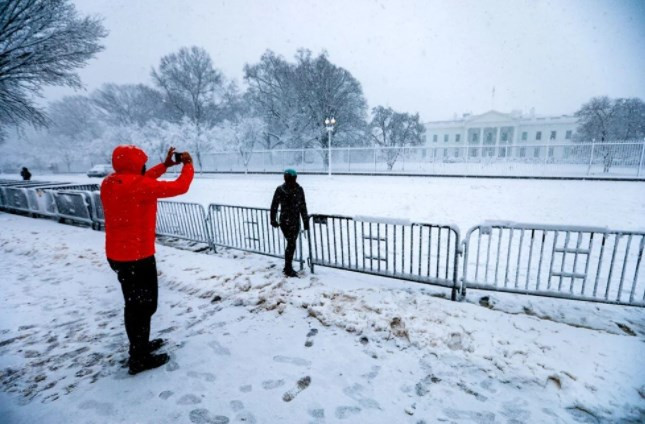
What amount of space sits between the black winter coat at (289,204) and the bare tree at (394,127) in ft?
115

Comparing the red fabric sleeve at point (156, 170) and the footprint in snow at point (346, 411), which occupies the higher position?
the red fabric sleeve at point (156, 170)

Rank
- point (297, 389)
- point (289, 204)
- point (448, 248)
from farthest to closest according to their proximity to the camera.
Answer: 1. point (289, 204)
2. point (448, 248)
3. point (297, 389)

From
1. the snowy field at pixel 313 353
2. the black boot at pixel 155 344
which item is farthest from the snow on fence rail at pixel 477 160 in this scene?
the black boot at pixel 155 344

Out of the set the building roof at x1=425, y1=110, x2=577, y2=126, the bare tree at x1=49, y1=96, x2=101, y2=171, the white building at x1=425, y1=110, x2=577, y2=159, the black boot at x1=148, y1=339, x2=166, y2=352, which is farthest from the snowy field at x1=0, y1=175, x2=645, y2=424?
the building roof at x1=425, y1=110, x2=577, y2=126

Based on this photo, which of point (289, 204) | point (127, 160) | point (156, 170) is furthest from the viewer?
point (289, 204)

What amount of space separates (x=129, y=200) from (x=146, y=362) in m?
1.59

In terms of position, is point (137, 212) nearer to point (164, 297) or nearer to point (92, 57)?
point (164, 297)

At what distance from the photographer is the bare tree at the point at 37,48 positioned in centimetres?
1293

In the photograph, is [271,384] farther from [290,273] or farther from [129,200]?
[290,273]

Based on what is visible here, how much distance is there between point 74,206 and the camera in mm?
9273

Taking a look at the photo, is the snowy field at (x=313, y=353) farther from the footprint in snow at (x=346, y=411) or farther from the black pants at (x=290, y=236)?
the black pants at (x=290, y=236)

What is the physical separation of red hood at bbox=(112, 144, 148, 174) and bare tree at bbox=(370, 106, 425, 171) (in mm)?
37302

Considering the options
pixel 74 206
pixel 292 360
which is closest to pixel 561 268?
pixel 292 360

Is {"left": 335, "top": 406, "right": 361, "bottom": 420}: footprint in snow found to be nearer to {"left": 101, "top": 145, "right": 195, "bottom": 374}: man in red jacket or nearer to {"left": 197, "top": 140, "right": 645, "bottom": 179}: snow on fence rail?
{"left": 101, "top": 145, "right": 195, "bottom": 374}: man in red jacket
